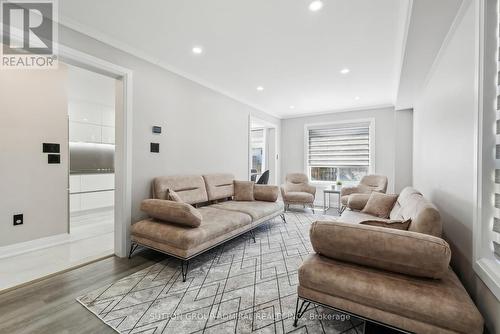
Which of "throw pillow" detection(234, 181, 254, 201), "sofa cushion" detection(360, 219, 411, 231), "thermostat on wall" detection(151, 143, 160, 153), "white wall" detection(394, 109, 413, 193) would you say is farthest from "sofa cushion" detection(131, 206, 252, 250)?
"white wall" detection(394, 109, 413, 193)

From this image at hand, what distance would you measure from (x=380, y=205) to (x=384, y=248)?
203 centimetres

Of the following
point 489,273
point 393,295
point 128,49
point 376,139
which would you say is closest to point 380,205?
point 489,273

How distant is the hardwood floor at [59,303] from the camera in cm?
152

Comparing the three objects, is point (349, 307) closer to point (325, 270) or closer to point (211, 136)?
point (325, 270)

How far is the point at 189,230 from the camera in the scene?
88.3 inches

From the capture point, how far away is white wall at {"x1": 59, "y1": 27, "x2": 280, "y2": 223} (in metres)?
2.76

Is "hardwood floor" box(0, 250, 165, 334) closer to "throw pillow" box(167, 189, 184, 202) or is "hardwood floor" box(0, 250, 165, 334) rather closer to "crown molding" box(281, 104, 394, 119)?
"throw pillow" box(167, 189, 184, 202)

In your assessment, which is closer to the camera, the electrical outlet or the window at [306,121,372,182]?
the electrical outlet

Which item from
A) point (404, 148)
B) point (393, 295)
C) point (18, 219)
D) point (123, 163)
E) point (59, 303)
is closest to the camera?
point (393, 295)

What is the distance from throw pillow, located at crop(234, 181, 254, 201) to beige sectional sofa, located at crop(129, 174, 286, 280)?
14 cm

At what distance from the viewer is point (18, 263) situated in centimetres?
246

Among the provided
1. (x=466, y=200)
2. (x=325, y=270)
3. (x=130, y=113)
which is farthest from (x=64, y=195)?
(x=466, y=200)

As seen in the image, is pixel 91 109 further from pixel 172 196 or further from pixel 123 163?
pixel 172 196

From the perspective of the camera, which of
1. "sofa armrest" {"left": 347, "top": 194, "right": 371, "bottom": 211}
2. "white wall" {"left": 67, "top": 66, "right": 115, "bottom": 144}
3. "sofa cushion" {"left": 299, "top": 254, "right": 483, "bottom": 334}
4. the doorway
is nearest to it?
"sofa cushion" {"left": 299, "top": 254, "right": 483, "bottom": 334}
